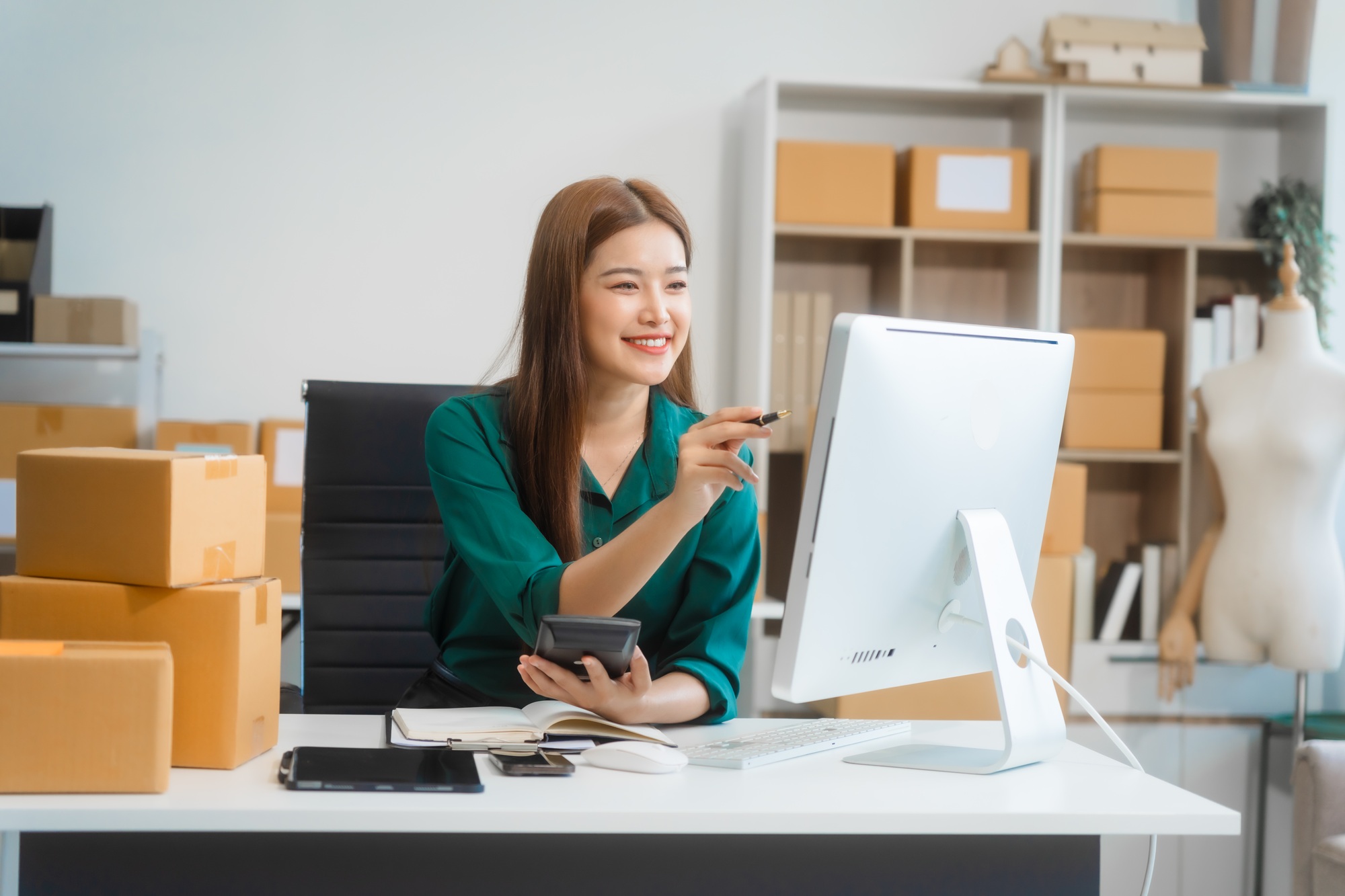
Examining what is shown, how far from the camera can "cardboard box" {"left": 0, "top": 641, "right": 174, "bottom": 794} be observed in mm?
981

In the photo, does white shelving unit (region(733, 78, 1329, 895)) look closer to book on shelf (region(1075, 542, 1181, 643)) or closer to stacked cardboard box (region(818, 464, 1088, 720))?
book on shelf (region(1075, 542, 1181, 643))

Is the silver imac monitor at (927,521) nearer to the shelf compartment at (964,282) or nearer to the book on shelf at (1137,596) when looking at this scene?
the book on shelf at (1137,596)

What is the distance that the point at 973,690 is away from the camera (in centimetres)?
282

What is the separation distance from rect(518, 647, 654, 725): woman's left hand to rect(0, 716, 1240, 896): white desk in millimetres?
120

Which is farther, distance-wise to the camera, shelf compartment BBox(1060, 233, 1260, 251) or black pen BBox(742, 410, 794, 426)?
shelf compartment BBox(1060, 233, 1260, 251)

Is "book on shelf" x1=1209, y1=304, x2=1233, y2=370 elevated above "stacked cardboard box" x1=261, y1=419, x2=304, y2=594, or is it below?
above

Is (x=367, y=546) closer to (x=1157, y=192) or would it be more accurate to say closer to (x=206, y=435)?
(x=206, y=435)

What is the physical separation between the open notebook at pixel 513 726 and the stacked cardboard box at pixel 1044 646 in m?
1.51

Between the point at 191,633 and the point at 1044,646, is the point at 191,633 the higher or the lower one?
the higher one

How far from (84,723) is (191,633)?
0.43 feet

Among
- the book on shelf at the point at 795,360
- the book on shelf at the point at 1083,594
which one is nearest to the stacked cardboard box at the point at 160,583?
the book on shelf at the point at 795,360

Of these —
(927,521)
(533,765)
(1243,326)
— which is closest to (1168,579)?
(1243,326)

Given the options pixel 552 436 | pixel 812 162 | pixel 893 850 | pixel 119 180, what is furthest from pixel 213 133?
pixel 893 850

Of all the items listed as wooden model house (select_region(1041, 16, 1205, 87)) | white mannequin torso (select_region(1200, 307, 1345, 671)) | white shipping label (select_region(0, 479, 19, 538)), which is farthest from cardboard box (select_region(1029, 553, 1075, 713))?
white shipping label (select_region(0, 479, 19, 538))
